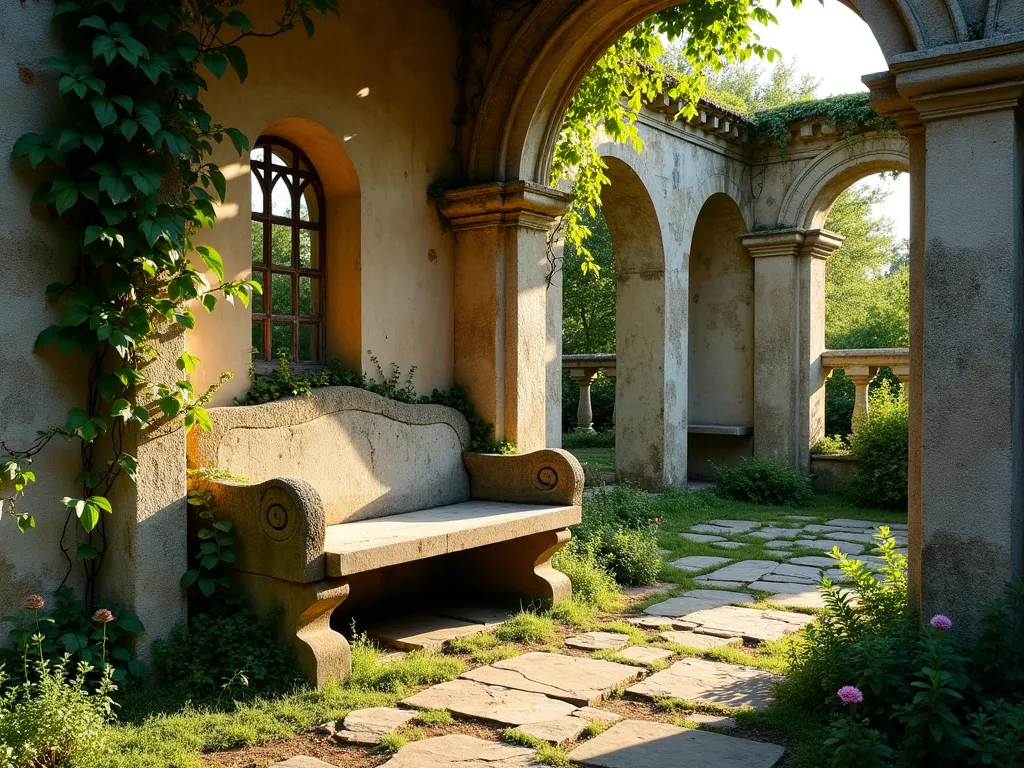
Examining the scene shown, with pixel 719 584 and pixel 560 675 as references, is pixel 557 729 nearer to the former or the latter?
pixel 560 675

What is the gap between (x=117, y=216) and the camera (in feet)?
13.0

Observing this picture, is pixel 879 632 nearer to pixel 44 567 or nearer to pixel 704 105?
pixel 44 567

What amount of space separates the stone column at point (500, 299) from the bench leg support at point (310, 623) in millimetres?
2389

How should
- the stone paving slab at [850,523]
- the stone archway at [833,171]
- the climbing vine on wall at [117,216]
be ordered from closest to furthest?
1. the climbing vine on wall at [117,216]
2. the stone paving slab at [850,523]
3. the stone archway at [833,171]

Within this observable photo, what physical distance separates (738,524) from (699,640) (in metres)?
4.51

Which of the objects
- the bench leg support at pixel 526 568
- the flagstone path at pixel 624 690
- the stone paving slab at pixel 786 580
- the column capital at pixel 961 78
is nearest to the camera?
the flagstone path at pixel 624 690

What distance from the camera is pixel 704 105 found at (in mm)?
11195

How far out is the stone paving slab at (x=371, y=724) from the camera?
3.70 metres

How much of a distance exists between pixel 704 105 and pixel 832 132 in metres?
1.94

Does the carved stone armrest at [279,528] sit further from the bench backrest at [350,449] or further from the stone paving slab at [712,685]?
the stone paving slab at [712,685]

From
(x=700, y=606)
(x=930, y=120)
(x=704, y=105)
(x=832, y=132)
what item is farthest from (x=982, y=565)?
(x=832, y=132)

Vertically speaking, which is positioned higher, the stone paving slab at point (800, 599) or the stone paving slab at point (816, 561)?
the stone paving slab at point (800, 599)

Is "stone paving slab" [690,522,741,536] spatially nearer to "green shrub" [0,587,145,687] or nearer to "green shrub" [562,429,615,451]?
"green shrub" [0,587,145,687]

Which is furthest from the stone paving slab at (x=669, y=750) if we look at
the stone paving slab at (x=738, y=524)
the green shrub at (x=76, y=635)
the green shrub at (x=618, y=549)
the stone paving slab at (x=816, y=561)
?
the stone paving slab at (x=738, y=524)
